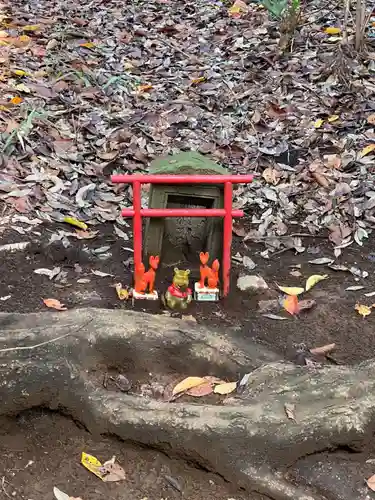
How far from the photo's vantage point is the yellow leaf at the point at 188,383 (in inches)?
117

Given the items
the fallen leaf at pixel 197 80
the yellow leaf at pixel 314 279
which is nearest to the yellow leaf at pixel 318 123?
the fallen leaf at pixel 197 80

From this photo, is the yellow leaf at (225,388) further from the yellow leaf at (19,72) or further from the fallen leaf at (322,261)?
the yellow leaf at (19,72)

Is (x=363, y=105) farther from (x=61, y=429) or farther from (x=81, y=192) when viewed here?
(x=61, y=429)

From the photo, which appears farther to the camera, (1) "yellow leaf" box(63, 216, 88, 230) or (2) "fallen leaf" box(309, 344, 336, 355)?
(1) "yellow leaf" box(63, 216, 88, 230)

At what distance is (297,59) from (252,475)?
17.9 ft

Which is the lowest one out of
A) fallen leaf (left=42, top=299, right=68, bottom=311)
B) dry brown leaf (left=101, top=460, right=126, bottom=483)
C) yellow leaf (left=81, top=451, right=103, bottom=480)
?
dry brown leaf (left=101, top=460, right=126, bottom=483)

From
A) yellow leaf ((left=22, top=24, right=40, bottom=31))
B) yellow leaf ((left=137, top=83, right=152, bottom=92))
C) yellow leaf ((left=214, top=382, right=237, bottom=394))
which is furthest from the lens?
yellow leaf ((left=22, top=24, right=40, bottom=31))

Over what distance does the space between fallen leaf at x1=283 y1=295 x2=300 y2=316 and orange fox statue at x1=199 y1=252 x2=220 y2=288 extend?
17.3 inches

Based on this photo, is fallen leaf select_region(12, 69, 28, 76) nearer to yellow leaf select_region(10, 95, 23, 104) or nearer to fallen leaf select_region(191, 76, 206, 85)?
yellow leaf select_region(10, 95, 23, 104)

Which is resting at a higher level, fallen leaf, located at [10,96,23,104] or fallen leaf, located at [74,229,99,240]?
fallen leaf, located at [10,96,23,104]

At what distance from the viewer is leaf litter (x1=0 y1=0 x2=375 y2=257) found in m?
5.15

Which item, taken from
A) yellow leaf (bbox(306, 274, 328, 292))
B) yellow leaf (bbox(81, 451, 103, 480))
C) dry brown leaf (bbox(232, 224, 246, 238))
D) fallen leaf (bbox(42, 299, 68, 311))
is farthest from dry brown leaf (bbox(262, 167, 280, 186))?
yellow leaf (bbox(81, 451, 103, 480))

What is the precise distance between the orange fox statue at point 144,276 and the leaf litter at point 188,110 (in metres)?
0.90

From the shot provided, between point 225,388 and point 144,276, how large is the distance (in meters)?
1.16
